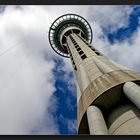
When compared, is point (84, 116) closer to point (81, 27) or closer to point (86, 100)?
point (86, 100)

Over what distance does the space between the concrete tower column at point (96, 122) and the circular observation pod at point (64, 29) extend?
38.5 metres

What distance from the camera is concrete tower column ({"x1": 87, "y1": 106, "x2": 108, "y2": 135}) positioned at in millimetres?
16328

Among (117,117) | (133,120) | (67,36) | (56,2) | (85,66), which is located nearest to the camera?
(56,2)

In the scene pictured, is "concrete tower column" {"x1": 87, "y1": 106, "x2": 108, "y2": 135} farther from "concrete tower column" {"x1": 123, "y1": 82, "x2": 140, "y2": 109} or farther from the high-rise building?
"concrete tower column" {"x1": 123, "y1": 82, "x2": 140, "y2": 109}

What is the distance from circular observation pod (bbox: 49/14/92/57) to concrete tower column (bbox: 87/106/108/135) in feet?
126

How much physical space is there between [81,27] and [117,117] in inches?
1654

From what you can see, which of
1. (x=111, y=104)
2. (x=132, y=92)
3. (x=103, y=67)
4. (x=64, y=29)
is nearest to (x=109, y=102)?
(x=111, y=104)

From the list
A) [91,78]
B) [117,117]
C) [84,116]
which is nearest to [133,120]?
[117,117]

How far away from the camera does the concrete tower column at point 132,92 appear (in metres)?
16.7

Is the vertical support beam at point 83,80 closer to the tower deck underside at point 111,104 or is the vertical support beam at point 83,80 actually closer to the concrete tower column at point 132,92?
the tower deck underside at point 111,104

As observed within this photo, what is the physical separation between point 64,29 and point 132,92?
43531mm

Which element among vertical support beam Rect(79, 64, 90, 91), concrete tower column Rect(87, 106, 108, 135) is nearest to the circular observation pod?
vertical support beam Rect(79, 64, 90, 91)

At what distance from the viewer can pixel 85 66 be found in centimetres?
3216

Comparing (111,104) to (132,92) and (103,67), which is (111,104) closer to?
(132,92)
